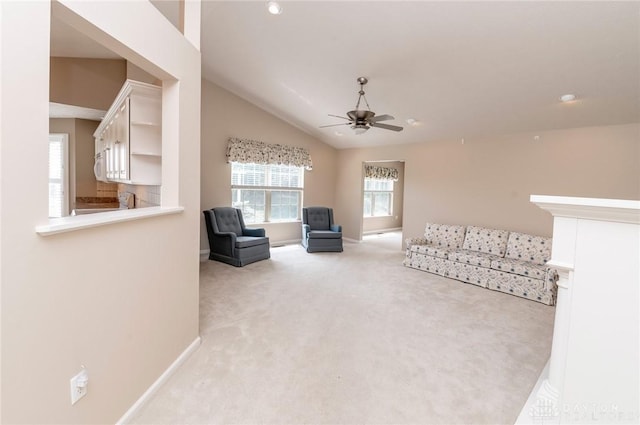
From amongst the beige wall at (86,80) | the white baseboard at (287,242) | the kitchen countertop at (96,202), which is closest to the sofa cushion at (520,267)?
the white baseboard at (287,242)

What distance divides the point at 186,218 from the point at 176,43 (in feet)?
4.22

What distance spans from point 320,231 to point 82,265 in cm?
523

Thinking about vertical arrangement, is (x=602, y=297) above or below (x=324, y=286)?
above

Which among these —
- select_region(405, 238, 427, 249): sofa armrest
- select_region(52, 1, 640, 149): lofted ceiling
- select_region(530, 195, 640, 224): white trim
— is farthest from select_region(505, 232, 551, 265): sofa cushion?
select_region(530, 195, 640, 224): white trim

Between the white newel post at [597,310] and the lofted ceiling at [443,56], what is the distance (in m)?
2.16

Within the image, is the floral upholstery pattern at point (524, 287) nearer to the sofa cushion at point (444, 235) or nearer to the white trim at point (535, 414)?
the sofa cushion at point (444, 235)

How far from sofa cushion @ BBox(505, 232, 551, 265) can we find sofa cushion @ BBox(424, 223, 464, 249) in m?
0.80

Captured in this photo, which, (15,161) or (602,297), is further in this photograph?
(602,297)

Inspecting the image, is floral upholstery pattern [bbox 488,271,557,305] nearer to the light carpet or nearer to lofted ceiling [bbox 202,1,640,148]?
the light carpet

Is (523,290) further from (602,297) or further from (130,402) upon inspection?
(130,402)

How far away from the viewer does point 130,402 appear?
1805mm

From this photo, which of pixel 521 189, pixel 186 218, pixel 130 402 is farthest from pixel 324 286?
pixel 521 189

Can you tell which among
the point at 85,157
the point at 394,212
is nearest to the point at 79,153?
the point at 85,157

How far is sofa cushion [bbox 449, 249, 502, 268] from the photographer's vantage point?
447 centimetres
